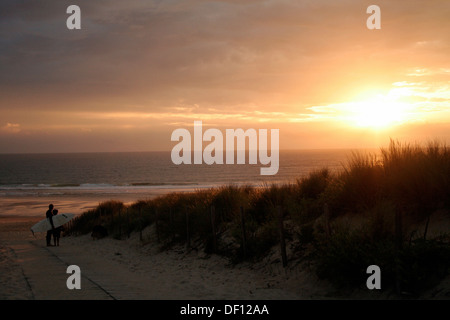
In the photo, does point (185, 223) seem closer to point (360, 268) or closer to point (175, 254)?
point (175, 254)

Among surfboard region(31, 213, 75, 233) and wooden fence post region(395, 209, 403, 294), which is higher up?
wooden fence post region(395, 209, 403, 294)

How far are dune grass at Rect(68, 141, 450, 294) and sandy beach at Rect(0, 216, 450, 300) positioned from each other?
51 cm

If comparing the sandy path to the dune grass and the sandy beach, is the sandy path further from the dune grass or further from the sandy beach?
the dune grass

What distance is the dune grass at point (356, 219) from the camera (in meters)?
8.29

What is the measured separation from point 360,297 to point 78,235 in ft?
82.6

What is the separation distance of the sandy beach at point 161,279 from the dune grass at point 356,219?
511mm

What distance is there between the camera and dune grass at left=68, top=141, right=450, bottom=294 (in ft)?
27.2

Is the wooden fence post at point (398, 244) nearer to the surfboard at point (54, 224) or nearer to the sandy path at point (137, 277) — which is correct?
the sandy path at point (137, 277)

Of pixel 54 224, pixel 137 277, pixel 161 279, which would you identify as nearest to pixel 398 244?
pixel 161 279

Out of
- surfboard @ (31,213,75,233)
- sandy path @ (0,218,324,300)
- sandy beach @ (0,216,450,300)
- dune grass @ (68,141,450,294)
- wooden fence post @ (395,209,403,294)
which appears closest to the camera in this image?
wooden fence post @ (395,209,403,294)

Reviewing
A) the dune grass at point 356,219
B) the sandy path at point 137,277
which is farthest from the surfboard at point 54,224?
the dune grass at point 356,219

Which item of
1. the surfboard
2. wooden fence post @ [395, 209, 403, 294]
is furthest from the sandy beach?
the surfboard
